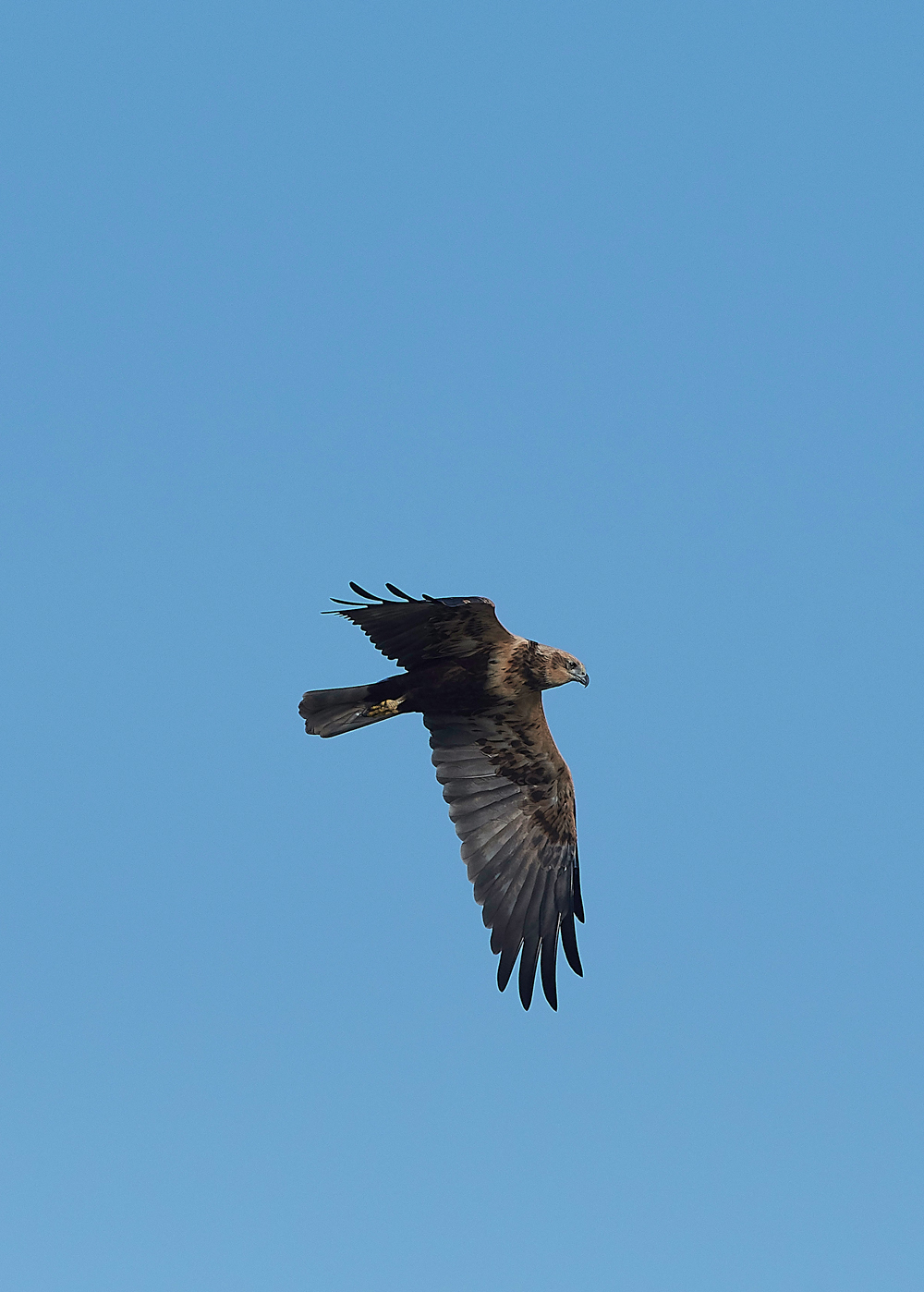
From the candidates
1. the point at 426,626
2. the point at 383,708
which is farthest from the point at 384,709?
the point at 426,626

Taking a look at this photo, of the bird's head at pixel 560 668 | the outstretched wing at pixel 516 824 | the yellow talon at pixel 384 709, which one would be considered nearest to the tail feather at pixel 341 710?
the yellow talon at pixel 384 709

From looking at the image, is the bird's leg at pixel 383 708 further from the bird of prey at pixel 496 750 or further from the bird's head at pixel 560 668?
the bird's head at pixel 560 668

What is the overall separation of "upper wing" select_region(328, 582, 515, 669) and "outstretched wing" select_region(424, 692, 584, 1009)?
1178 mm

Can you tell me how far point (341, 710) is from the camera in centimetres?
1268

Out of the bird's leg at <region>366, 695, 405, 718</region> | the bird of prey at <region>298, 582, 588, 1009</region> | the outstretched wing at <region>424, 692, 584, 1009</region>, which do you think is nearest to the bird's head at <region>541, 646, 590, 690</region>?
the bird of prey at <region>298, 582, 588, 1009</region>

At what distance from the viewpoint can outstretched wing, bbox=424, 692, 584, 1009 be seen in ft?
43.2

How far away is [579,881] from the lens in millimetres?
13656

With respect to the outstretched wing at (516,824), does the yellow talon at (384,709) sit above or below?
above

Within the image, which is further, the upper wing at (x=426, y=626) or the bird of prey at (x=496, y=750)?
the bird of prey at (x=496, y=750)

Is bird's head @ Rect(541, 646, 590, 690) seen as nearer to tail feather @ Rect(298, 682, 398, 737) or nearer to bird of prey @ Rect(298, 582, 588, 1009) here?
bird of prey @ Rect(298, 582, 588, 1009)

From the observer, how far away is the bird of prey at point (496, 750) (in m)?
12.2

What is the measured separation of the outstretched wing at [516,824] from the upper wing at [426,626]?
1178 mm

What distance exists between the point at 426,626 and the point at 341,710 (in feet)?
4.50

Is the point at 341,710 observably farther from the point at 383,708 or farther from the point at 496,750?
the point at 496,750
